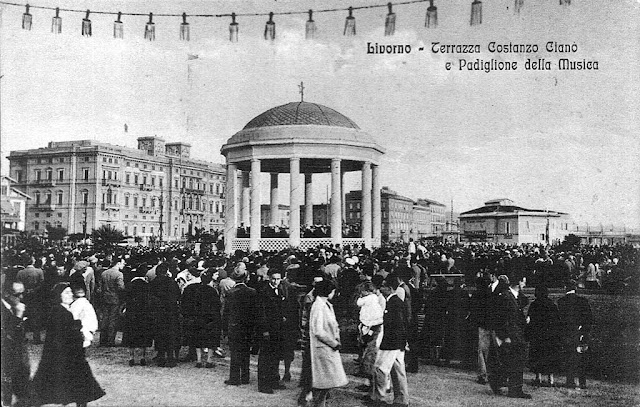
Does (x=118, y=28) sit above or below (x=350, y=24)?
below

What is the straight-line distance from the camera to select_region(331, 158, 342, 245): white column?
2709 cm

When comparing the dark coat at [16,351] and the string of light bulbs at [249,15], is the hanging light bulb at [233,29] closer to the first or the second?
the string of light bulbs at [249,15]

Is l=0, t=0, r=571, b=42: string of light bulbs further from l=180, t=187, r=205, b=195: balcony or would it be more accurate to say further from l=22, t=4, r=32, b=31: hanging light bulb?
l=180, t=187, r=205, b=195: balcony

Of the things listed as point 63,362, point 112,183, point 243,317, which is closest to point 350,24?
point 243,317

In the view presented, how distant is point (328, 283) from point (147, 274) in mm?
5699

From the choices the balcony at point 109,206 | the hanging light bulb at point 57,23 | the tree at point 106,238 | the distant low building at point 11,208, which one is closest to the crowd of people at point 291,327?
the distant low building at point 11,208

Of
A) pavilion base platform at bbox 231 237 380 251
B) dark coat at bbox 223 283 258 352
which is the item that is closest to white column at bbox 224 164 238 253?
pavilion base platform at bbox 231 237 380 251

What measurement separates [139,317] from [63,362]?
2.87m

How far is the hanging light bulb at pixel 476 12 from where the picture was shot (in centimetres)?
1149

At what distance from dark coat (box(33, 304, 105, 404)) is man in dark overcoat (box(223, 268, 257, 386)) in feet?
7.66

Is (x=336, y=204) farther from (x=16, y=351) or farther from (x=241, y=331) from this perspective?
(x=16, y=351)

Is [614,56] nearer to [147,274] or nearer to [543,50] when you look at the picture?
[543,50]

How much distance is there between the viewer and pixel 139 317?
10070mm

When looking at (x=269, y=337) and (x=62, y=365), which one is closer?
(x=62, y=365)
